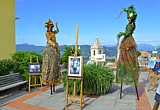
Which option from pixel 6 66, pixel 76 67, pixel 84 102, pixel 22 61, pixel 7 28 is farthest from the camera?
pixel 7 28

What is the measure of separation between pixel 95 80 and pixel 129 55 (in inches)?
47.7

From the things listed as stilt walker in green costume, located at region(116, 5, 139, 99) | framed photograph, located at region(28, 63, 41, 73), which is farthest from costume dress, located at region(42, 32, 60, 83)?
stilt walker in green costume, located at region(116, 5, 139, 99)

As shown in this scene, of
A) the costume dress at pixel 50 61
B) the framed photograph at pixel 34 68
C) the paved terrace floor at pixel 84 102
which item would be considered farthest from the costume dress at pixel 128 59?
the framed photograph at pixel 34 68

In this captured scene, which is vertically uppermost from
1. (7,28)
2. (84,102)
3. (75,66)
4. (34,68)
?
(7,28)

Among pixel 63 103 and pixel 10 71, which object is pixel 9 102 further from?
pixel 10 71

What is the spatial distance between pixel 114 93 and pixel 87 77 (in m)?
1.18

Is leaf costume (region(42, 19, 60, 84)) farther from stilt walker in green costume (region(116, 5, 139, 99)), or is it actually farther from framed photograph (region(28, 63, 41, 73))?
stilt walker in green costume (region(116, 5, 139, 99))

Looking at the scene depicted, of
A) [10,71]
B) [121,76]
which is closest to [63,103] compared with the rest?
[121,76]

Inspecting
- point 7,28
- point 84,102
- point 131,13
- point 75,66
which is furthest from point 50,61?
point 7,28

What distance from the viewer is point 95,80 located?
6164 millimetres

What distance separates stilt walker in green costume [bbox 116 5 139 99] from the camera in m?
5.77

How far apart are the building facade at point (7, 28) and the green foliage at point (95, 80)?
565 centimetres

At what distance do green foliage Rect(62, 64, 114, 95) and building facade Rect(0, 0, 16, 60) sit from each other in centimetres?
565

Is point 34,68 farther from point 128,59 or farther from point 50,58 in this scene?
point 128,59
